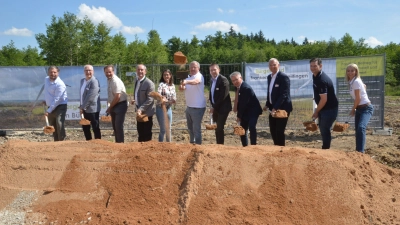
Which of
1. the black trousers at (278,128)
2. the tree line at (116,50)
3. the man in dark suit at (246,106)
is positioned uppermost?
the tree line at (116,50)

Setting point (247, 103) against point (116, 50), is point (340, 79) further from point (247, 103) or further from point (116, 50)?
point (116, 50)

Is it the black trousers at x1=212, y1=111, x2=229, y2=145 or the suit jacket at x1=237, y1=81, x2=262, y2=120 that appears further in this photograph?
the black trousers at x1=212, y1=111, x2=229, y2=145

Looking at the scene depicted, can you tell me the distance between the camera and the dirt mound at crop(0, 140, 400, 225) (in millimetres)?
4172

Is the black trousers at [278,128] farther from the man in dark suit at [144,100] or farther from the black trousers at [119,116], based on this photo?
the black trousers at [119,116]

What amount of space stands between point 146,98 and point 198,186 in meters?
3.18

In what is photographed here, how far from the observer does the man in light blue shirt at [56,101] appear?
742 centimetres

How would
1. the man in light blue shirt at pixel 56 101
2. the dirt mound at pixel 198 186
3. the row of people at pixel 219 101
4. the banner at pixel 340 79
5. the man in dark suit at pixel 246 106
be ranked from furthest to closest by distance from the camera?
the banner at pixel 340 79
the man in light blue shirt at pixel 56 101
the man in dark suit at pixel 246 106
the row of people at pixel 219 101
the dirt mound at pixel 198 186

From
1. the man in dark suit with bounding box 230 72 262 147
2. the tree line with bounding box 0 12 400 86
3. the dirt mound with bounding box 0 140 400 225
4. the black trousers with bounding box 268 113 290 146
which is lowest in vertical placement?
the dirt mound with bounding box 0 140 400 225

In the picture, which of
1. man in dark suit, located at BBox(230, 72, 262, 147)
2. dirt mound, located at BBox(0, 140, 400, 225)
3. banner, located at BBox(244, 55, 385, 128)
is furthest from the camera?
banner, located at BBox(244, 55, 385, 128)

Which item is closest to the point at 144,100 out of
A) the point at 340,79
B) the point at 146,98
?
the point at 146,98

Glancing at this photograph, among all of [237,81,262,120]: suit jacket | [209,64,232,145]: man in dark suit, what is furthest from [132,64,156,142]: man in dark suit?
[237,81,262,120]: suit jacket

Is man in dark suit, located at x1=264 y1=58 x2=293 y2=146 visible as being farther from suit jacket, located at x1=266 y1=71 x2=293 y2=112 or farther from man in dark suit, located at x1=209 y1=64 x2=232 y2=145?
man in dark suit, located at x1=209 y1=64 x2=232 y2=145

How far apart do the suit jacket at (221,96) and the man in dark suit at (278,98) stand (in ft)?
2.55

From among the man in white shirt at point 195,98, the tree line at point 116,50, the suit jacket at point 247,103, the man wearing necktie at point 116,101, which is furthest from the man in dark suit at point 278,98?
the tree line at point 116,50
